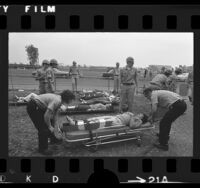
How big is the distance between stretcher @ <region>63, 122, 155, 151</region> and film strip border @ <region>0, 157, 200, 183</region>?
377mm

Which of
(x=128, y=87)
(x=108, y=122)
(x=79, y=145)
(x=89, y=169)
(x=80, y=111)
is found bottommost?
(x=89, y=169)

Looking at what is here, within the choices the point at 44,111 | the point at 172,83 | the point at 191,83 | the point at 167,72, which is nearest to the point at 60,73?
the point at 44,111

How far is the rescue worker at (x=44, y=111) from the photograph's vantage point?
159 inches

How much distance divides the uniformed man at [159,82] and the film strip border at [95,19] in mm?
743

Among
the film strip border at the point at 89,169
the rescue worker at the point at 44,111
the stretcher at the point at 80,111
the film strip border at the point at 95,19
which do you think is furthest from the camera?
the stretcher at the point at 80,111

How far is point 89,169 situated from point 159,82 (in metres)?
1.69

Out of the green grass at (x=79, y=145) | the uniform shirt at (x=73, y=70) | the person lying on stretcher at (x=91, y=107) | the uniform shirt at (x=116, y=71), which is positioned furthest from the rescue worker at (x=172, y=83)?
the uniform shirt at (x=73, y=70)

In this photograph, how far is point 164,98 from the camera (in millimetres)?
4234

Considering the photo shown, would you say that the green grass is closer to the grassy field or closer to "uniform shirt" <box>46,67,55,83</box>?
the grassy field

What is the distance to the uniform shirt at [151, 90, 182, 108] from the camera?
4.23 meters

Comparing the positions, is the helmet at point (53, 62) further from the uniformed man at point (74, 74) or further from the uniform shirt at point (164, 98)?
the uniform shirt at point (164, 98)

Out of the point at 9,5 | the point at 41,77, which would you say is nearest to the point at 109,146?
the point at 41,77

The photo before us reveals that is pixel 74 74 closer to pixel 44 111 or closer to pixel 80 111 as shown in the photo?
pixel 80 111
